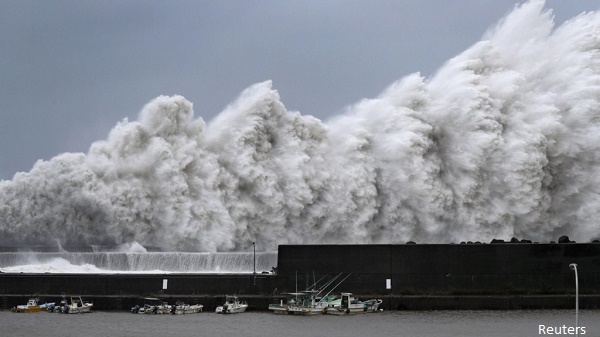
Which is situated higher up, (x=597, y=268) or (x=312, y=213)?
(x=312, y=213)

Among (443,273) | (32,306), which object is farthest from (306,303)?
(32,306)

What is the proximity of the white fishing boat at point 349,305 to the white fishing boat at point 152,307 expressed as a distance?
571 centimetres

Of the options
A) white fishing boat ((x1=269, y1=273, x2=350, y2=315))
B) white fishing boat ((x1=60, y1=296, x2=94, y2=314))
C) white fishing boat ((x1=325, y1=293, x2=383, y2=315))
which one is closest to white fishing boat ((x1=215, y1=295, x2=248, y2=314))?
white fishing boat ((x1=269, y1=273, x2=350, y2=315))

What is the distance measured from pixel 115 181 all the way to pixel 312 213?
30.4 feet

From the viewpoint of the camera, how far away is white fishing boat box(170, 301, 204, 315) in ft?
102

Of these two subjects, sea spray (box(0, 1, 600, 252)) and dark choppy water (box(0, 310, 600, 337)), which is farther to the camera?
sea spray (box(0, 1, 600, 252))

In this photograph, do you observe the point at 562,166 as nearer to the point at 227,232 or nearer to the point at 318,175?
the point at 318,175

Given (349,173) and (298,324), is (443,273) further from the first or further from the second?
(349,173)

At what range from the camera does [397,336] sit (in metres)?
25.5

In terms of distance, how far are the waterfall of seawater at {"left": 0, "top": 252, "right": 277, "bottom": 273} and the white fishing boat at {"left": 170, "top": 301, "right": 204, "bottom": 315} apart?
10.6 feet

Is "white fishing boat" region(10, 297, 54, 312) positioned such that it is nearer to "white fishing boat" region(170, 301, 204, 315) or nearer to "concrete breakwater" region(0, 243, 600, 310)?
"white fishing boat" region(170, 301, 204, 315)

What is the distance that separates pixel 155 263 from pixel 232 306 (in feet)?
17.3

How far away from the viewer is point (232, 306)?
30.9 metres

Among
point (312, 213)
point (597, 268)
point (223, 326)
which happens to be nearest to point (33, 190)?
point (312, 213)
